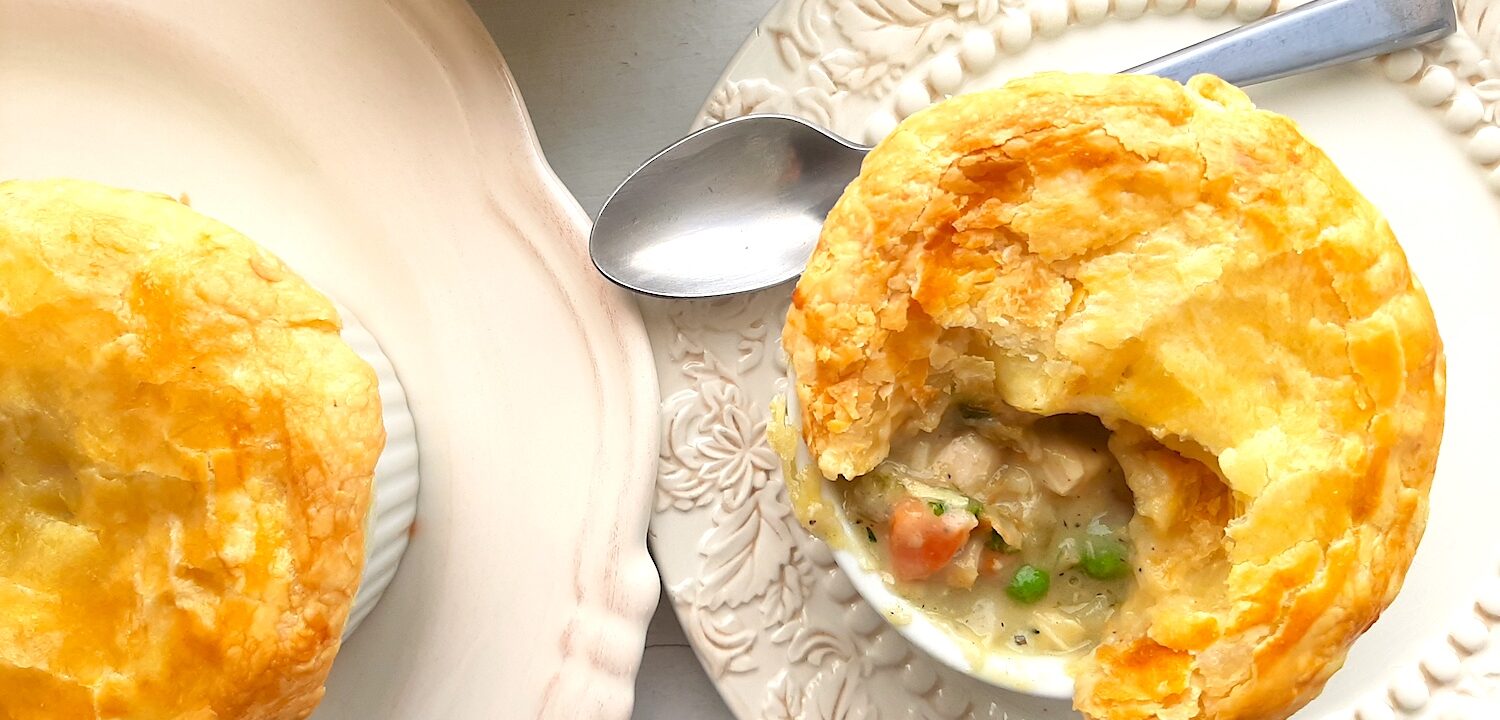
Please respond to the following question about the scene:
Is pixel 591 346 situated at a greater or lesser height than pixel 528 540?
greater

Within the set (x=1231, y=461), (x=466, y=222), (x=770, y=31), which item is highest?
(x=770, y=31)

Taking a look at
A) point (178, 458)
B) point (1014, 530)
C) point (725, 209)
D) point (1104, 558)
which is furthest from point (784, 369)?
point (178, 458)

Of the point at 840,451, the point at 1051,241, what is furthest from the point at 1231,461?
the point at 840,451

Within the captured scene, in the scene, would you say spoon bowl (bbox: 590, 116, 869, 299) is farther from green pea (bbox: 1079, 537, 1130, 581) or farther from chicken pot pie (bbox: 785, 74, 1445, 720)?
green pea (bbox: 1079, 537, 1130, 581)

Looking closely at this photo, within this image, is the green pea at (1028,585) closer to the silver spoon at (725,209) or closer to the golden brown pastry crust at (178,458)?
the silver spoon at (725,209)

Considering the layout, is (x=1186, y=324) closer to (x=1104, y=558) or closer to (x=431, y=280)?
(x=1104, y=558)

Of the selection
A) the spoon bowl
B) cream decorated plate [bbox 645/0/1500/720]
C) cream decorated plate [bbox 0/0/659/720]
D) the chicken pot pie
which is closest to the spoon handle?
cream decorated plate [bbox 645/0/1500/720]

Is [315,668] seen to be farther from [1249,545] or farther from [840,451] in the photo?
[1249,545]
